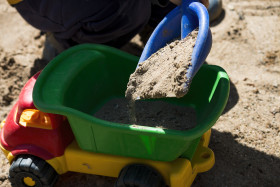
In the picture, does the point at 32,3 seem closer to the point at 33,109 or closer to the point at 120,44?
the point at 120,44

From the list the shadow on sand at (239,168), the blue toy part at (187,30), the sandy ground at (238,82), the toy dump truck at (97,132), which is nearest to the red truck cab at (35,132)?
the toy dump truck at (97,132)

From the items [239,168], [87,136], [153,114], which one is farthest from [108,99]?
[239,168]

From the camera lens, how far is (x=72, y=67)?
4.39ft

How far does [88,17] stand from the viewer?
1.58 meters

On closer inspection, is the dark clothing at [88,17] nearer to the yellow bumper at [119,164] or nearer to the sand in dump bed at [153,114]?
Answer: the sand in dump bed at [153,114]

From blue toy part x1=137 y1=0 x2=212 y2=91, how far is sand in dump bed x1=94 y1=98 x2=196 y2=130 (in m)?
0.22

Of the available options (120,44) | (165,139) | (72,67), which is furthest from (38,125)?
(120,44)

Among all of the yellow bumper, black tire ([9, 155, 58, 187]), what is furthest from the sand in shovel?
black tire ([9, 155, 58, 187])

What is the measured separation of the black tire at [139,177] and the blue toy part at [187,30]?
0.33 m

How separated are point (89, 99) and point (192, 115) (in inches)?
15.9

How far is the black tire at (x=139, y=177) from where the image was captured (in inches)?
45.4

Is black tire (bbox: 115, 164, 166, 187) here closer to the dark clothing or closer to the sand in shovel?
the sand in shovel

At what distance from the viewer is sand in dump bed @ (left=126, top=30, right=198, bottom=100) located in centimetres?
108

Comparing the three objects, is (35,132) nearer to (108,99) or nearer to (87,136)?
(87,136)
